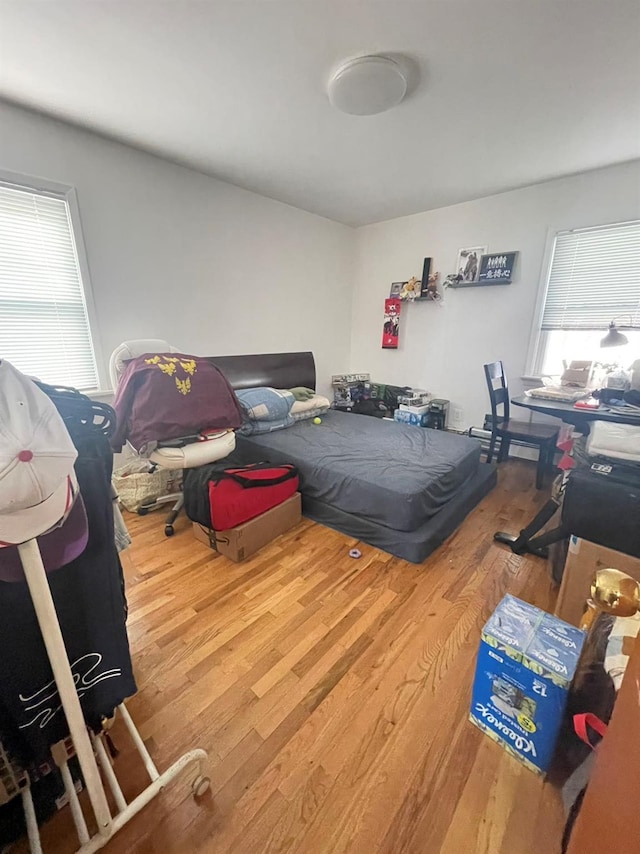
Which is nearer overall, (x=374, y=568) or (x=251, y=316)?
(x=374, y=568)

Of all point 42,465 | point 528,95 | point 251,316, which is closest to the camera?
point 42,465

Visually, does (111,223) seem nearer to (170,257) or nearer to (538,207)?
Result: (170,257)

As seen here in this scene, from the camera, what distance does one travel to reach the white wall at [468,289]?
2.98 meters

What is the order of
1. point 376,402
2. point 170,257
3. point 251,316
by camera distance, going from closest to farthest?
point 170,257
point 251,316
point 376,402

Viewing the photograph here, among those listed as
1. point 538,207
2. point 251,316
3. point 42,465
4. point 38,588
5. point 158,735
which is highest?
point 538,207

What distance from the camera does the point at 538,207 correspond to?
10.4 feet

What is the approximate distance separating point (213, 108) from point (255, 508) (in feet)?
7.95

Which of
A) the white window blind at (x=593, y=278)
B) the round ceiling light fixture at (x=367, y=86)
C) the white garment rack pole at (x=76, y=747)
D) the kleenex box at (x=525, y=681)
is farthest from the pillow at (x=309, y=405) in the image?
the white garment rack pole at (x=76, y=747)

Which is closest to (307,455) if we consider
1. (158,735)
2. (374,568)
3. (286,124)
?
(374,568)

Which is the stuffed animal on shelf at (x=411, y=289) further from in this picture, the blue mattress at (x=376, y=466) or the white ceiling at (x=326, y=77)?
the blue mattress at (x=376, y=466)

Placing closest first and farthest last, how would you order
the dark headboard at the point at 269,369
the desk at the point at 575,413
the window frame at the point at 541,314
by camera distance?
the desk at the point at 575,413
the window frame at the point at 541,314
the dark headboard at the point at 269,369

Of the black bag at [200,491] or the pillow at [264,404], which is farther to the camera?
the pillow at [264,404]

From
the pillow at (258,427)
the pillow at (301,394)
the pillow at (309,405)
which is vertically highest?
the pillow at (301,394)

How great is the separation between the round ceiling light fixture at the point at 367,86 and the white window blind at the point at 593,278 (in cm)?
219
